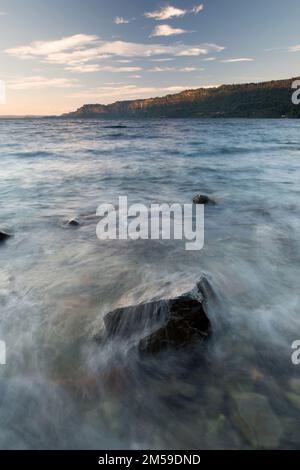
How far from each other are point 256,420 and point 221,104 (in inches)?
5951

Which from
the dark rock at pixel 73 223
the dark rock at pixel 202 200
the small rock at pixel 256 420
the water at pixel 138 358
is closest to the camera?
the small rock at pixel 256 420

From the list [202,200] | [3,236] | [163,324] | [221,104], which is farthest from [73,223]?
[221,104]

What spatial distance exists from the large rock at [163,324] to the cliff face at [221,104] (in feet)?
365

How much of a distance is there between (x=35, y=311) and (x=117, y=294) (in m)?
1.14

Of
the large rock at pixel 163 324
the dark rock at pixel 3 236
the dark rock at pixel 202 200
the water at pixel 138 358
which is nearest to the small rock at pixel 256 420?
the water at pixel 138 358

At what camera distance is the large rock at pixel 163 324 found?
372 cm

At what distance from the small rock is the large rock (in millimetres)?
821

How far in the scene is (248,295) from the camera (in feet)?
16.1

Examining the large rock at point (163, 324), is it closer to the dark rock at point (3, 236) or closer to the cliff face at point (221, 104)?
the dark rock at point (3, 236)

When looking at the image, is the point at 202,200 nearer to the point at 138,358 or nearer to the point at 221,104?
the point at 138,358

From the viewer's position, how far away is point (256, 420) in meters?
2.96

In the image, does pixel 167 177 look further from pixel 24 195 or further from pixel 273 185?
pixel 24 195

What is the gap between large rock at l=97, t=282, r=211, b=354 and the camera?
372 centimetres
